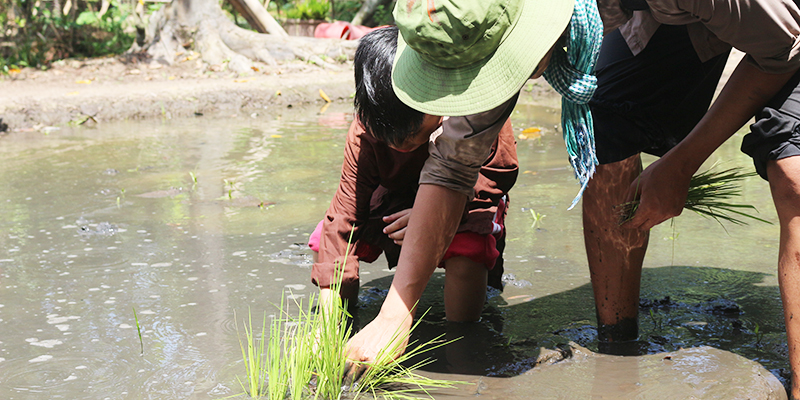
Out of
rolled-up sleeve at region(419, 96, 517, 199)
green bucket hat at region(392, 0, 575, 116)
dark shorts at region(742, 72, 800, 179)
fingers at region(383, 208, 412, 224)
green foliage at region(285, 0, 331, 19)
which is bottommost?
fingers at region(383, 208, 412, 224)

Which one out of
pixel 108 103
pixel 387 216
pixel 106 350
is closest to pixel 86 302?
pixel 106 350

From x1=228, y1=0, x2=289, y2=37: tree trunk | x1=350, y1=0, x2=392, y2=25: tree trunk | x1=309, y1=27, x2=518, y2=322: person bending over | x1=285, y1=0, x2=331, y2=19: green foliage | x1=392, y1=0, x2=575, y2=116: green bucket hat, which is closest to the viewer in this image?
x1=392, y1=0, x2=575, y2=116: green bucket hat

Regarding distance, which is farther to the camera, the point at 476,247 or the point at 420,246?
the point at 476,247

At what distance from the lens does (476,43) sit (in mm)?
1466

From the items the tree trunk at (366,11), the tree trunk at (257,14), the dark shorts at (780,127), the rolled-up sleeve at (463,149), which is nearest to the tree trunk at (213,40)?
the tree trunk at (257,14)

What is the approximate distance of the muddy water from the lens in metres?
2.07

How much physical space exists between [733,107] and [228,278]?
189 centimetres

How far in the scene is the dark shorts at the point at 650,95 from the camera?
2053mm

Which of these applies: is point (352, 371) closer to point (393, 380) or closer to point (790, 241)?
point (393, 380)

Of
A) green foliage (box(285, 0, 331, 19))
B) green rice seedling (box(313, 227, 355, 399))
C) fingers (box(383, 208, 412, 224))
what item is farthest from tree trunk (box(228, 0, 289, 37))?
green rice seedling (box(313, 227, 355, 399))

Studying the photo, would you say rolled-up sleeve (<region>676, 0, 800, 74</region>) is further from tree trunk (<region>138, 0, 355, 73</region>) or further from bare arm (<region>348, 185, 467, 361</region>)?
tree trunk (<region>138, 0, 355, 73</region>)

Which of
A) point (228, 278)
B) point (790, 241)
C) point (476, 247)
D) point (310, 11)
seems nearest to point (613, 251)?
point (476, 247)

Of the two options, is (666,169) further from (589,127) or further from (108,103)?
(108,103)

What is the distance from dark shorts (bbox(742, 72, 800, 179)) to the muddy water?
632mm
